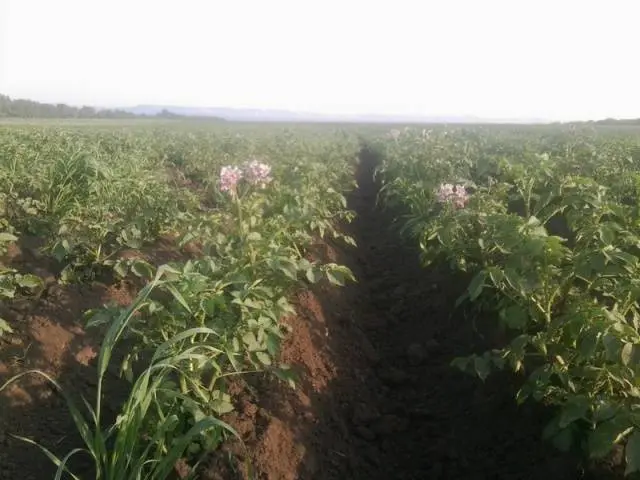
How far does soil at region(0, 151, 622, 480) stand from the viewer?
9.12 feet

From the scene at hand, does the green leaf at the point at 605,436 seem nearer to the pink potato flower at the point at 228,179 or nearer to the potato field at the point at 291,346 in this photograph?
the potato field at the point at 291,346

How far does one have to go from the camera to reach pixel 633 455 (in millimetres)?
2119

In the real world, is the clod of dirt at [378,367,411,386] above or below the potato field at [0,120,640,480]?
below

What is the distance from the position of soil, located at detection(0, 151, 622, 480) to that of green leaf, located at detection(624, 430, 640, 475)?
551 millimetres

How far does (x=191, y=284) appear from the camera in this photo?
2.68 meters

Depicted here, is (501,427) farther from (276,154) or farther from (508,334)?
(276,154)

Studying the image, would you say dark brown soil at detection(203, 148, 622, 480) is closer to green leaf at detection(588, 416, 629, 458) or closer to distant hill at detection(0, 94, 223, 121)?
green leaf at detection(588, 416, 629, 458)

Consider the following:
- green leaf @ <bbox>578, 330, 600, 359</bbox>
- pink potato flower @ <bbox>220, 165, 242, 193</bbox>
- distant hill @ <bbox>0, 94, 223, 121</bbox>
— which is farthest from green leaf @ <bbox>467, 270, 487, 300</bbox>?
distant hill @ <bbox>0, 94, 223, 121</bbox>

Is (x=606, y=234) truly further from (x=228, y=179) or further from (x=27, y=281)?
(x=27, y=281)

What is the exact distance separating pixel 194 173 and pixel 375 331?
6093mm

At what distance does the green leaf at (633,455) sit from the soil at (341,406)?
1.81 feet

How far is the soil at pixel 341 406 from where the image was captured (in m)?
2.78

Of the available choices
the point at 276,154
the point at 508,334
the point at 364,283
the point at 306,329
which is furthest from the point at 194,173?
the point at 508,334

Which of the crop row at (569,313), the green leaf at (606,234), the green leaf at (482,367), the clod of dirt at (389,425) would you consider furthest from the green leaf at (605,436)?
the clod of dirt at (389,425)
